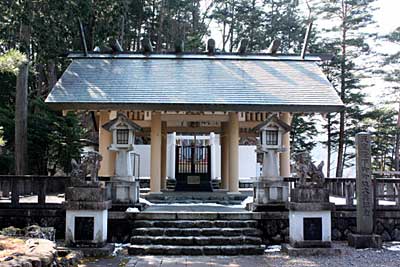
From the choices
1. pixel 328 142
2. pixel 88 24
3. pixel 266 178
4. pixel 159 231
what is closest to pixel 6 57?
pixel 159 231

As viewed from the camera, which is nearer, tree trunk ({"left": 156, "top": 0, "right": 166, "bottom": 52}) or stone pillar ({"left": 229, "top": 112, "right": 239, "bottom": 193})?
stone pillar ({"left": 229, "top": 112, "right": 239, "bottom": 193})

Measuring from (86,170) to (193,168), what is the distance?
8654 millimetres

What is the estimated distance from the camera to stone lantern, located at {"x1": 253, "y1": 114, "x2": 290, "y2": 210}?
31.1ft

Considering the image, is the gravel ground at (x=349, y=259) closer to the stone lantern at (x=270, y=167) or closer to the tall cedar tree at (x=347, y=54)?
the stone lantern at (x=270, y=167)

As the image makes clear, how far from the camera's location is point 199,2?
28562mm

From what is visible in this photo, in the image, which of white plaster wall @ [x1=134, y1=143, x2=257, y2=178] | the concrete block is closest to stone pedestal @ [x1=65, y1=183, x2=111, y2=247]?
the concrete block

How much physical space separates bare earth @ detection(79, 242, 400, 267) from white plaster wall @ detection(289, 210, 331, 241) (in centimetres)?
44

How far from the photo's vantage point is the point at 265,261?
24.2 feet

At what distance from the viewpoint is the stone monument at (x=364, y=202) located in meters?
8.73

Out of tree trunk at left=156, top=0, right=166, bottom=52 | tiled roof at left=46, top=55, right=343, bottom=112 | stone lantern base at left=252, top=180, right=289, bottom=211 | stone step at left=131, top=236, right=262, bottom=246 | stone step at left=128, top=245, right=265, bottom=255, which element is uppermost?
tree trunk at left=156, top=0, right=166, bottom=52

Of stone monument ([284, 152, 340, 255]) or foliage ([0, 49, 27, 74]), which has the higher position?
foliage ([0, 49, 27, 74])

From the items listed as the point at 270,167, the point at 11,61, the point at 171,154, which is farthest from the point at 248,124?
the point at 11,61

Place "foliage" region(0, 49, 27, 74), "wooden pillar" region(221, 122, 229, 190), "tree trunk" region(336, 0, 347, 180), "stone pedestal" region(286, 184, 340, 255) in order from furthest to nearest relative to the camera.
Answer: "tree trunk" region(336, 0, 347, 180) < "wooden pillar" region(221, 122, 229, 190) < "stone pedestal" region(286, 184, 340, 255) < "foliage" region(0, 49, 27, 74)

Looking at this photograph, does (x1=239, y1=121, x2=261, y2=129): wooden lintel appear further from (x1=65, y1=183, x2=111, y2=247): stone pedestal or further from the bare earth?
(x1=65, y1=183, x2=111, y2=247): stone pedestal
